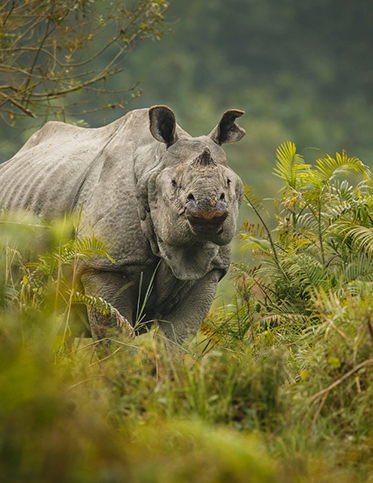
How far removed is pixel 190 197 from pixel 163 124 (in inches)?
36.6

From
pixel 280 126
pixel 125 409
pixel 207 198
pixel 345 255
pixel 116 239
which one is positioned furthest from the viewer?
pixel 280 126

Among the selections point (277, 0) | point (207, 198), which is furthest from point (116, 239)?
point (277, 0)

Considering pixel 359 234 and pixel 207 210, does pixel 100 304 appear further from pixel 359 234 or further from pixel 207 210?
pixel 359 234

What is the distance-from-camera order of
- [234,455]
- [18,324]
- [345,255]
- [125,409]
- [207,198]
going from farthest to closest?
[345,255] → [207,198] → [125,409] → [18,324] → [234,455]

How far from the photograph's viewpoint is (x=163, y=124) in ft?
20.1

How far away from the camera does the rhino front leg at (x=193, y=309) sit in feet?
21.3

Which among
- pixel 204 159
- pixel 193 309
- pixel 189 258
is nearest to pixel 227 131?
pixel 204 159

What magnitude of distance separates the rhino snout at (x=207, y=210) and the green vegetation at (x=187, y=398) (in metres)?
0.72

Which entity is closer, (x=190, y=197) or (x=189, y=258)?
(x=190, y=197)

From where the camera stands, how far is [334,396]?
13.6 feet

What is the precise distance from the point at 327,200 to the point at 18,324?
4.27 meters

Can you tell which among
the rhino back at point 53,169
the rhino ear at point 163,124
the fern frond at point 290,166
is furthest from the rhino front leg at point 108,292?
the fern frond at point 290,166

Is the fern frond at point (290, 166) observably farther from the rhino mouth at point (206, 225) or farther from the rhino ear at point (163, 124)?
the rhino mouth at point (206, 225)

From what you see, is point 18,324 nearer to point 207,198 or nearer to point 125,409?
point 125,409
